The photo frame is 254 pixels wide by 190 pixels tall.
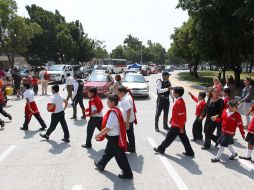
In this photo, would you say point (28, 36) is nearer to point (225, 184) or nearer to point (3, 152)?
point (3, 152)

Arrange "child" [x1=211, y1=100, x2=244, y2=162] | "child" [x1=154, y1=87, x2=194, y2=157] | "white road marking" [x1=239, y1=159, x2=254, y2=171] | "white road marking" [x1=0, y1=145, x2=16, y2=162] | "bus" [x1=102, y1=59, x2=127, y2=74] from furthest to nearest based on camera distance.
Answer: "bus" [x1=102, y1=59, x2=127, y2=74], "white road marking" [x1=0, y1=145, x2=16, y2=162], "child" [x1=154, y1=87, x2=194, y2=157], "child" [x1=211, y1=100, x2=244, y2=162], "white road marking" [x1=239, y1=159, x2=254, y2=171]

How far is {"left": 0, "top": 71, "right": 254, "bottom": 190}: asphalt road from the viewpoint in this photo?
591cm

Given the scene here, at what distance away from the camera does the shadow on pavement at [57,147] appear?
807 cm

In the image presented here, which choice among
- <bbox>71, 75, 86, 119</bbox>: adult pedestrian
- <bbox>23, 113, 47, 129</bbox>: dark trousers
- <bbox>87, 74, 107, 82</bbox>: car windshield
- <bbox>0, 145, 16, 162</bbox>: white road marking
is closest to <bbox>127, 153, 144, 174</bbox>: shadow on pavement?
<bbox>0, 145, 16, 162</bbox>: white road marking

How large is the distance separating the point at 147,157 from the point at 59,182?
7.67 ft

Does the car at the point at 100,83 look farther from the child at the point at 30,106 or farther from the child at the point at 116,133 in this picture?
Answer: the child at the point at 116,133

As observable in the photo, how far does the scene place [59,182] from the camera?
19.7 ft

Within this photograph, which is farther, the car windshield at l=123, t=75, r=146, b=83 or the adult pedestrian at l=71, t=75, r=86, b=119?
the car windshield at l=123, t=75, r=146, b=83

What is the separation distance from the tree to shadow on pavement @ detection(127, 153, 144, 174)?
79.7ft

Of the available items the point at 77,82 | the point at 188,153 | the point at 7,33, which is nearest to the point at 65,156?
the point at 188,153

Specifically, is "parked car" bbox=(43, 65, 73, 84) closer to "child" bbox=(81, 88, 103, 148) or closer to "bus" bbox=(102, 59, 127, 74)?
"child" bbox=(81, 88, 103, 148)

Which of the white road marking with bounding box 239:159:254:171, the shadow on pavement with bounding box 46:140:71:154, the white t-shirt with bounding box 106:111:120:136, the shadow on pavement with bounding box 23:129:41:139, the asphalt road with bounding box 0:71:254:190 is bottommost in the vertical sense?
the shadow on pavement with bounding box 23:129:41:139

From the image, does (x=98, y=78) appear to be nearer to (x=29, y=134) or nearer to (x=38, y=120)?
(x=38, y=120)

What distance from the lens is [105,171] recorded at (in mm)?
6605
